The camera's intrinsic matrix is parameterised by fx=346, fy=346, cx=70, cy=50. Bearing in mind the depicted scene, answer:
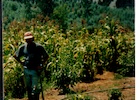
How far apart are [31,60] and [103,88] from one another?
3.67ft

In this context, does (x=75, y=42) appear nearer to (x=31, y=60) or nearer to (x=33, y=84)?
(x=31, y=60)

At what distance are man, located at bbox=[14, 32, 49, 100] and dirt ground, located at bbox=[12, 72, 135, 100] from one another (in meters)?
0.21

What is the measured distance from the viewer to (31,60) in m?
4.95

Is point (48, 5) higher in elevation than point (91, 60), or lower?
higher

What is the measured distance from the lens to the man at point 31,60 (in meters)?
4.92

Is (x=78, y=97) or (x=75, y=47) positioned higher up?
(x=75, y=47)

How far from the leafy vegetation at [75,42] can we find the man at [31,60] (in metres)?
0.08

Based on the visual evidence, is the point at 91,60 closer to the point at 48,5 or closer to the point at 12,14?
the point at 48,5

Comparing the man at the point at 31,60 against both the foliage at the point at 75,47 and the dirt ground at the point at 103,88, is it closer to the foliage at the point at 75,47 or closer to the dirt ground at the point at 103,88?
the foliage at the point at 75,47

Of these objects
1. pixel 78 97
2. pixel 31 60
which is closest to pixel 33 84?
pixel 31 60

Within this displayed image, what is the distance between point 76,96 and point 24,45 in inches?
41.1

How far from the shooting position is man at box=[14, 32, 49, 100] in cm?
492

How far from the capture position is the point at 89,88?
5.04 metres
